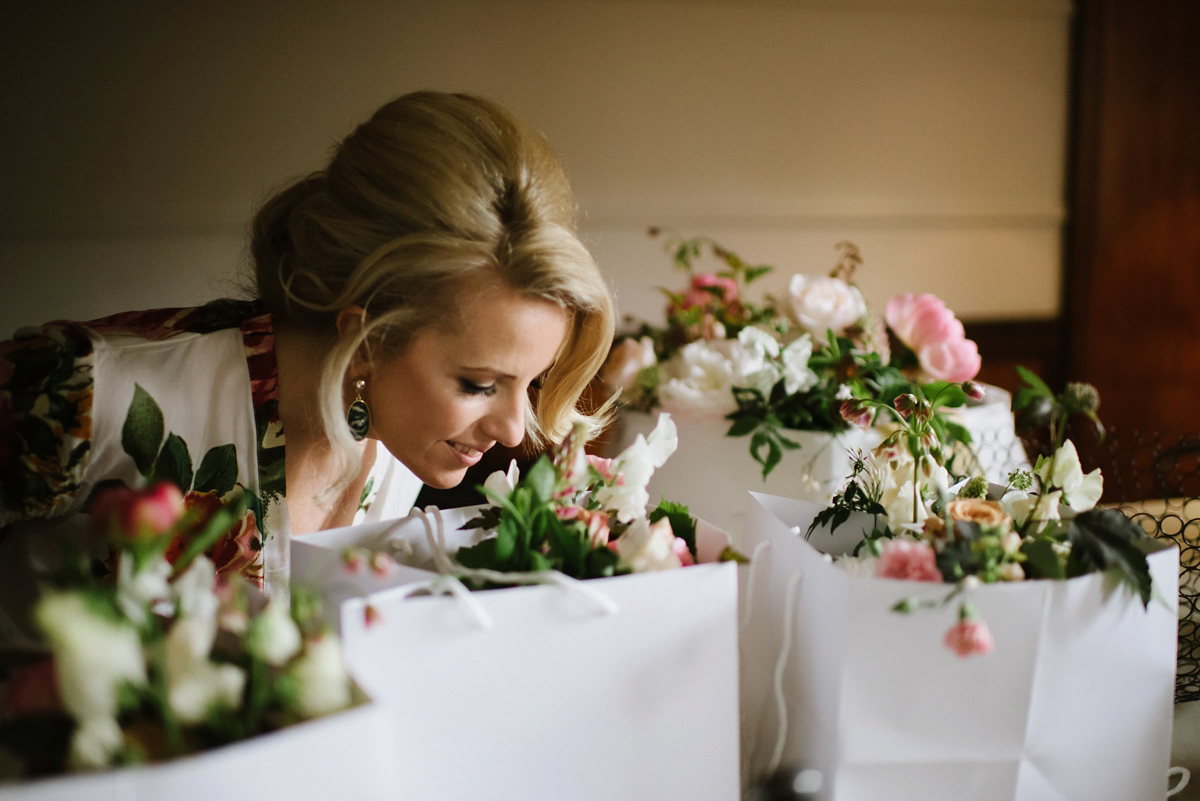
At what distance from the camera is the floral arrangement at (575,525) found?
544 millimetres

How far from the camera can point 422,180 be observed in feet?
2.96

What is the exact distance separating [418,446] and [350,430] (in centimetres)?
8

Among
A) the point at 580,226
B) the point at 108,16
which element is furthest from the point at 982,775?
the point at 108,16

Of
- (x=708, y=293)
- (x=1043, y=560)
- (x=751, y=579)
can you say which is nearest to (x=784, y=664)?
(x=751, y=579)

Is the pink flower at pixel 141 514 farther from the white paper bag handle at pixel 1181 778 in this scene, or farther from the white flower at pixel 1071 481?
the white paper bag handle at pixel 1181 778

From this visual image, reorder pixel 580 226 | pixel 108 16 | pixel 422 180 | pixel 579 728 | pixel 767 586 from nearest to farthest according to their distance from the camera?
pixel 579 728
pixel 767 586
pixel 422 180
pixel 108 16
pixel 580 226

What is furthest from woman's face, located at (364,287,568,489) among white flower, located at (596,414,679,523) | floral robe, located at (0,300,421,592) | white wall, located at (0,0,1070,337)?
white wall, located at (0,0,1070,337)

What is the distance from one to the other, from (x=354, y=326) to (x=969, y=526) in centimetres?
66

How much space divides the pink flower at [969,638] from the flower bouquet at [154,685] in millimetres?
323

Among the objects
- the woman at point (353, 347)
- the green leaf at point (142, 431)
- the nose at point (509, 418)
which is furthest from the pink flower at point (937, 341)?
A: the green leaf at point (142, 431)

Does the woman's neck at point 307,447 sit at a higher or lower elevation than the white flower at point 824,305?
lower

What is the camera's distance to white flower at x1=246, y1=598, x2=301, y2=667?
1.33ft

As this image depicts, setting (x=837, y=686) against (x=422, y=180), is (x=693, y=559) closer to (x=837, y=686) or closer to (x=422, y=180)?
(x=837, y=686)

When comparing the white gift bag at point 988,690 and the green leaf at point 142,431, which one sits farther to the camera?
the green leaf at point 142,431
